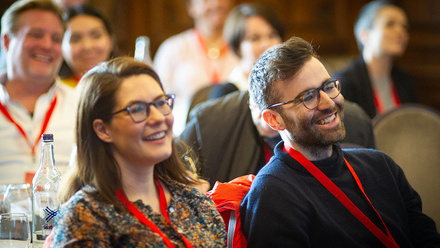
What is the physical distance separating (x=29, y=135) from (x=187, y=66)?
2.01 m

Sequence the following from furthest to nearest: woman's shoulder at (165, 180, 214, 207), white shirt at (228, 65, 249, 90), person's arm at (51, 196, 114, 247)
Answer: white shirt at (228, 65, 249, 90) → woman's shoulder at (165, 180, 214, 207) → person's arm at (51, 196, 114, 247)

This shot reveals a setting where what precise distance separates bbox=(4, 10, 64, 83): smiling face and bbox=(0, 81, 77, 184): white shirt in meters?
0.11

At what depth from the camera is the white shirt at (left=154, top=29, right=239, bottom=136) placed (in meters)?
4.44

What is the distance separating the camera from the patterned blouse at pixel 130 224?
1.44 m

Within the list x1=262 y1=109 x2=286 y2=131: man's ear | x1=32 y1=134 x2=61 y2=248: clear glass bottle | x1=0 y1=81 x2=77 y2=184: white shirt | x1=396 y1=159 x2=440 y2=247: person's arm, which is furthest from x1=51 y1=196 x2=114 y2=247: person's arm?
x1=0 y1=81 x2=77 y2=184: white shirt

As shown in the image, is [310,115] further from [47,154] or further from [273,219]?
[47,154]

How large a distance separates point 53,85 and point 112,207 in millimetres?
1491

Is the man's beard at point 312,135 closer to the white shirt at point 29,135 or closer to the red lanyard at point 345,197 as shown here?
the red lanyard at point 345,197

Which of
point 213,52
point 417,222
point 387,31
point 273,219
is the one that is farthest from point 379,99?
point 273,219

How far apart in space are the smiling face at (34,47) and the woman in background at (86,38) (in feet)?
2.57

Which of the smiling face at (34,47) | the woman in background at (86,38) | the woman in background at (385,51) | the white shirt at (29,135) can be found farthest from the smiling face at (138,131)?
the woman in background at (385,51)

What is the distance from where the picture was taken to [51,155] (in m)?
1.87

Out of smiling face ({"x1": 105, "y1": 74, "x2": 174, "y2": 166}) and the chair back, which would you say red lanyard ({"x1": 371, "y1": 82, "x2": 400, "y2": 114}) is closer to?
the chair back

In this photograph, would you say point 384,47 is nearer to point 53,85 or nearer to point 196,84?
point 196,84
